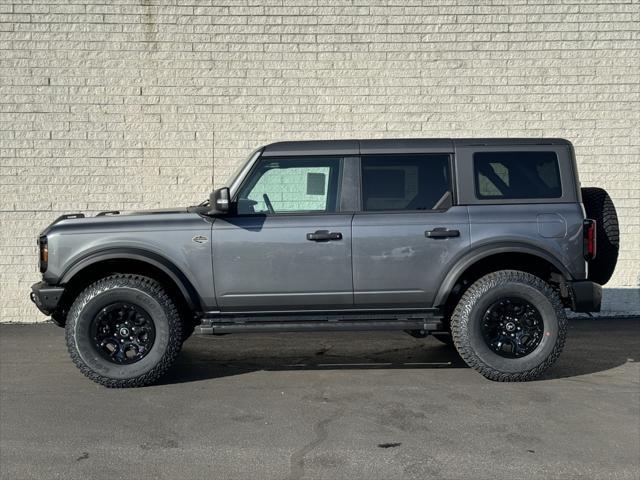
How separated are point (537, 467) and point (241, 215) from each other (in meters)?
3.03

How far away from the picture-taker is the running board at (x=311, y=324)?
17.3 feet

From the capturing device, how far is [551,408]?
464 centimetres

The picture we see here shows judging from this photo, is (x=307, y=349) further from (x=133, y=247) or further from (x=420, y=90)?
(x=420, y=90)

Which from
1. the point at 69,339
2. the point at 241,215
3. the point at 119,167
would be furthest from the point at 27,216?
the point at 241,215

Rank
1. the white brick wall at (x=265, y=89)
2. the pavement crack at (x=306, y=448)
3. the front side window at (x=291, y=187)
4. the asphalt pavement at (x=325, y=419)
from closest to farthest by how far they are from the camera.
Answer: the pavement crack at (x=306, y=448), the asphalt pavement at (x=325, y=419), the front side window at (x=291, y=187), the white brick wall at (x=265, y=89)

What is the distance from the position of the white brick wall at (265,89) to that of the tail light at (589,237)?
3.46 metres

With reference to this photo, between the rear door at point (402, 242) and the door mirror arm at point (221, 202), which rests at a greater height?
the door mirror arm at point (221, 202)

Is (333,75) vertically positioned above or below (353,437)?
above

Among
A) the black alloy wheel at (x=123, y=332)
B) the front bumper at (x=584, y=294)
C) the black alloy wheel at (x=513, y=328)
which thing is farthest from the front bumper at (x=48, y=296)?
the front bumper at (x=584, y=294)

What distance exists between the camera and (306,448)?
154 inches

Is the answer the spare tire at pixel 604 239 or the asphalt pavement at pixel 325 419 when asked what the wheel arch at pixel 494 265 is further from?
the asphalt pavement at pixel 325 419

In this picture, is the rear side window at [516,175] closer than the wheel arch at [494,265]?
No

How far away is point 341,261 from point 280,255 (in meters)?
0.53

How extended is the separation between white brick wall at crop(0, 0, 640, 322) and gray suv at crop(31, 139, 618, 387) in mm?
3002
